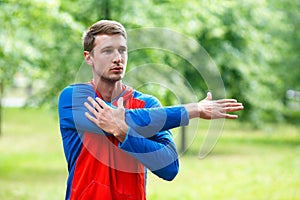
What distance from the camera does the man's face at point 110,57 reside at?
3.28 metres

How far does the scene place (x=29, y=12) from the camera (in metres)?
11.1

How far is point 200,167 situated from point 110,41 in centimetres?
1682

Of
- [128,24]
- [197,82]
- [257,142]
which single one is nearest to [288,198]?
[128,24]

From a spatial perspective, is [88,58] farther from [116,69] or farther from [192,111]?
[192,111]

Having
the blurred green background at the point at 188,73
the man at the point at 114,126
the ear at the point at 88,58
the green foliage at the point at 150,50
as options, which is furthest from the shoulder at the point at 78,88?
the green foliage at the point at 150,50

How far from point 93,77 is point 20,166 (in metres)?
16.8

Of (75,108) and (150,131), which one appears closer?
(150,131)

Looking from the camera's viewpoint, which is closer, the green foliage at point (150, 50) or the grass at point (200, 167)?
the green foliage at point (150, 50)

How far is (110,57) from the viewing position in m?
3.29

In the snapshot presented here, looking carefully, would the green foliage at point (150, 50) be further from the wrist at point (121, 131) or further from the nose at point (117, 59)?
the wrist at point (121, 131)

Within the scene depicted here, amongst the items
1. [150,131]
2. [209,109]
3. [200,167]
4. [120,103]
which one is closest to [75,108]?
[120,103]

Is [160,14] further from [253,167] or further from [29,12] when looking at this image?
[253,167]

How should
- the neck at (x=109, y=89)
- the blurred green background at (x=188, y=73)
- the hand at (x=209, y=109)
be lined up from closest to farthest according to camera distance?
the hand at (x=209, y=109)
the neck at (x=109, y=89)
the blurred green background at (x=188, y=73)

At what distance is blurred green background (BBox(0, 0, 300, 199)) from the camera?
12013mm
